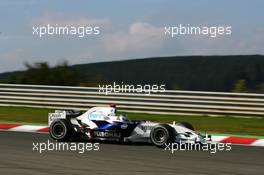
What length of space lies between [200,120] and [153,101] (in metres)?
1.99

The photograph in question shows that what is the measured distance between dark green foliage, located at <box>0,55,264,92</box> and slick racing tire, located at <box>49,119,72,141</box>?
897cm

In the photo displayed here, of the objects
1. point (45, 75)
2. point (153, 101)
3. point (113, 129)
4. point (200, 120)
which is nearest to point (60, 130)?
point (113, 129)

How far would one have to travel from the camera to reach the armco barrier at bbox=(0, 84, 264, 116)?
1652cm

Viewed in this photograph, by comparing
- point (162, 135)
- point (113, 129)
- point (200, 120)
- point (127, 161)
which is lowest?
point (127, 161)

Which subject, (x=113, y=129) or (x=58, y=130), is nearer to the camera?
(x=113, y=129)

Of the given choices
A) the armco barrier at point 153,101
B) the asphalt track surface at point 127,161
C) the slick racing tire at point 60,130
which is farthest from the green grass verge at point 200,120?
the slick racing tire at point 60,130

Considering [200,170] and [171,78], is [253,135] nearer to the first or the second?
[200,170]

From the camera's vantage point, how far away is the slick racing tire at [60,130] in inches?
428

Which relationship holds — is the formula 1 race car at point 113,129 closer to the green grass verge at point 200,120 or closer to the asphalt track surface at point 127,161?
the asphalt track surface at point 127,161

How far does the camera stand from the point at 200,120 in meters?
15.7

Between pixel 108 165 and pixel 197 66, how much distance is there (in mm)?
14920

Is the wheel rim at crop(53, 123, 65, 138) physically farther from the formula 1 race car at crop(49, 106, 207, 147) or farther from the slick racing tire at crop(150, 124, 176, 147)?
the slick racing tire at crop(150, 124, 176, 147)

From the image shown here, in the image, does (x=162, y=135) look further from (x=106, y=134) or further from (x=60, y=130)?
(x=60, y=130)

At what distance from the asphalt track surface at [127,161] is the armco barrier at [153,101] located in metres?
5.90
